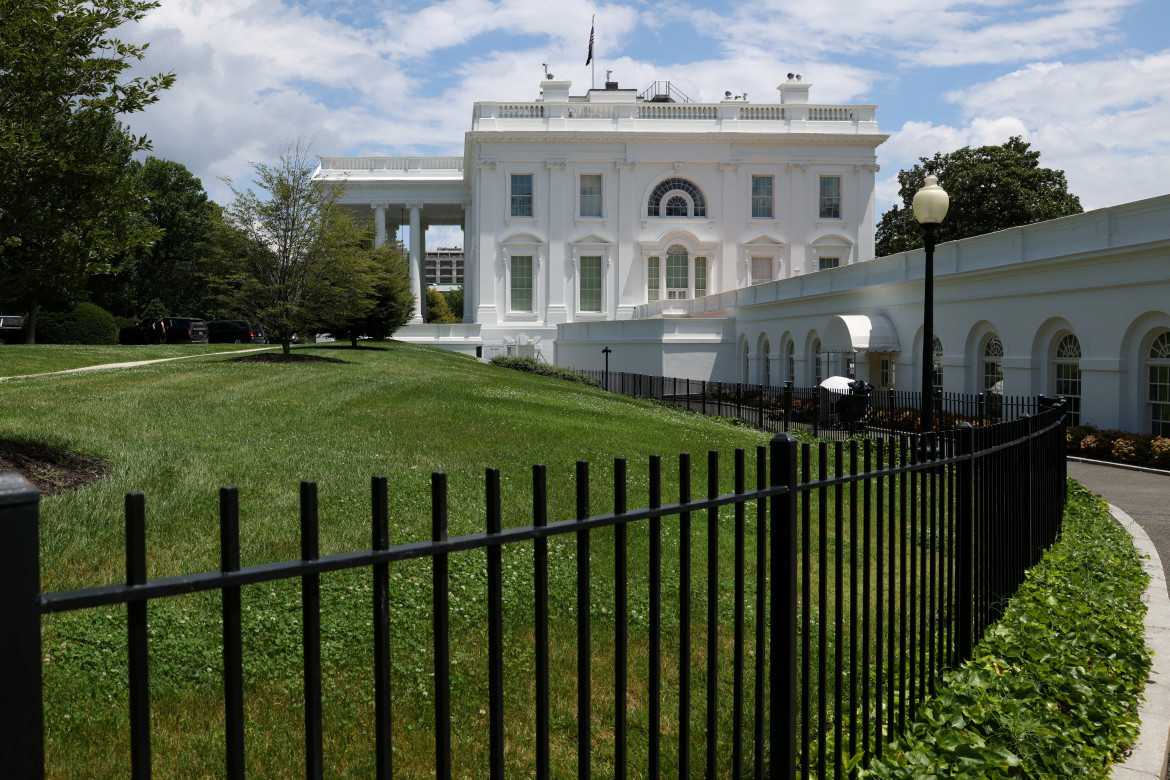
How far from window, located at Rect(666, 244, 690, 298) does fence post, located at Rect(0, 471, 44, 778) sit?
56971 mm

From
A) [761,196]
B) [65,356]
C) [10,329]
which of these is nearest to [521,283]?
[761,196]

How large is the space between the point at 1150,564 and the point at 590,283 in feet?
162

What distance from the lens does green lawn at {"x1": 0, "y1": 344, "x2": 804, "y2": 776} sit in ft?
16.4

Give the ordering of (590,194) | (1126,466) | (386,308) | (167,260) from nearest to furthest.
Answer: (1126,466), (386,308), (590,194), (167,260)

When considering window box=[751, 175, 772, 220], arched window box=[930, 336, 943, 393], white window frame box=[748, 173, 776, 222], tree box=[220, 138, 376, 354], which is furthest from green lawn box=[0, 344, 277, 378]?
window box=[751, 175, 772, 220]

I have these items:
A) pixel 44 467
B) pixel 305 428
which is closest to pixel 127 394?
pixel 305 428

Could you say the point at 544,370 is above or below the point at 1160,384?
below

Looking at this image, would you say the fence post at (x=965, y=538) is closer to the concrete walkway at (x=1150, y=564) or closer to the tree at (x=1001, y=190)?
the concrete walkway at (x=1150, y=564)

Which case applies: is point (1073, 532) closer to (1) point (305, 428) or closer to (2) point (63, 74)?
(1) point (305, 428)

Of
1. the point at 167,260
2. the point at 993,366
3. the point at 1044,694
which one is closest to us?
the point at 1044,694

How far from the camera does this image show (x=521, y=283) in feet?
189

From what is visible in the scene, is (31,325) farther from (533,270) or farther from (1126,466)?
(1126,466)

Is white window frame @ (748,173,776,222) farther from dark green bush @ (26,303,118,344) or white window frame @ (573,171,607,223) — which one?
dark green bush @ (26,303,118,344)

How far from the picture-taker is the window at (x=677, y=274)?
190ft
